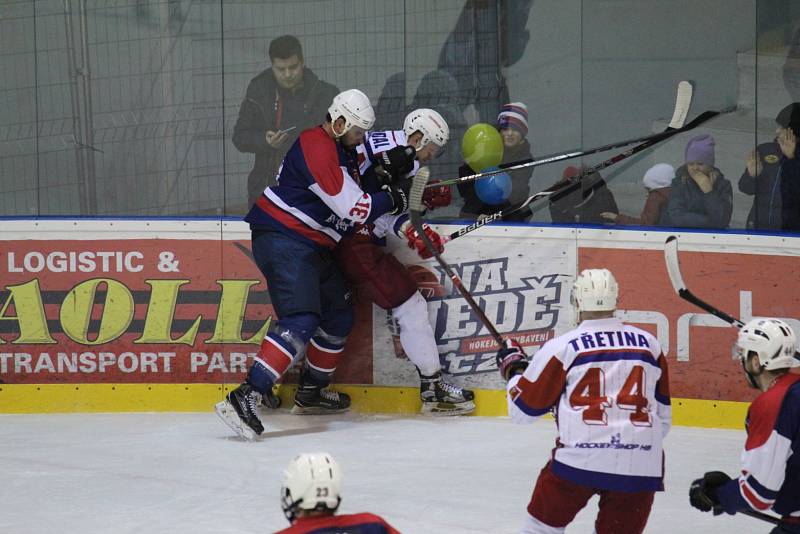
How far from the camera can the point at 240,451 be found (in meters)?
4.79

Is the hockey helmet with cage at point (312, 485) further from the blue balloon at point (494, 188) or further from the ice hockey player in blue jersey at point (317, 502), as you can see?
the blue balloon at point (494, 188)

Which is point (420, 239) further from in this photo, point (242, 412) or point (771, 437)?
point (771, 437)

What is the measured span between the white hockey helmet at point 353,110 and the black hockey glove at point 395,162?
201mm

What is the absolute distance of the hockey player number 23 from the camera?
116 inches

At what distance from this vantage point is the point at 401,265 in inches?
213

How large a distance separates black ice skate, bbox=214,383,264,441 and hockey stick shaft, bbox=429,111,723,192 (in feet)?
3.93

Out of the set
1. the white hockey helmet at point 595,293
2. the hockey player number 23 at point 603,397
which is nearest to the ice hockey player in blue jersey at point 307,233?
the white hockey helmet at point 595,293

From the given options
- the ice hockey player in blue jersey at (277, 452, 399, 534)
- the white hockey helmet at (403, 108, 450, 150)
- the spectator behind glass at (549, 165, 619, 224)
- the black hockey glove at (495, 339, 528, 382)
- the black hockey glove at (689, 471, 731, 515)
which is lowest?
the black hockey glove at (689, 471, 731, 515)

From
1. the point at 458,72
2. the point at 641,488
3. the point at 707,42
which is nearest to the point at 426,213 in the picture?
the point at 458,72

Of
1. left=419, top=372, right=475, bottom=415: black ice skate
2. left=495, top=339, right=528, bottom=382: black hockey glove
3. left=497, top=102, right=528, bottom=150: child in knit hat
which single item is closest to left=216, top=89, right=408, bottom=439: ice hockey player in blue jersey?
left=419, top=372, right=475, bottom=415: black ice skate

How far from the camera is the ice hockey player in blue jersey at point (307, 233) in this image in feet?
16.4

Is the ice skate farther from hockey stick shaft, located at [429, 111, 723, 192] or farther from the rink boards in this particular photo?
hockey stick shaft, located at [429, 111, 723, 192]

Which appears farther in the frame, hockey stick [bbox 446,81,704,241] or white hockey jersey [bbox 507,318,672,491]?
hockey stick [bbox 446,81,704,241]

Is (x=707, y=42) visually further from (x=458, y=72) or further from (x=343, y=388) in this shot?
(x=343, y=388)
